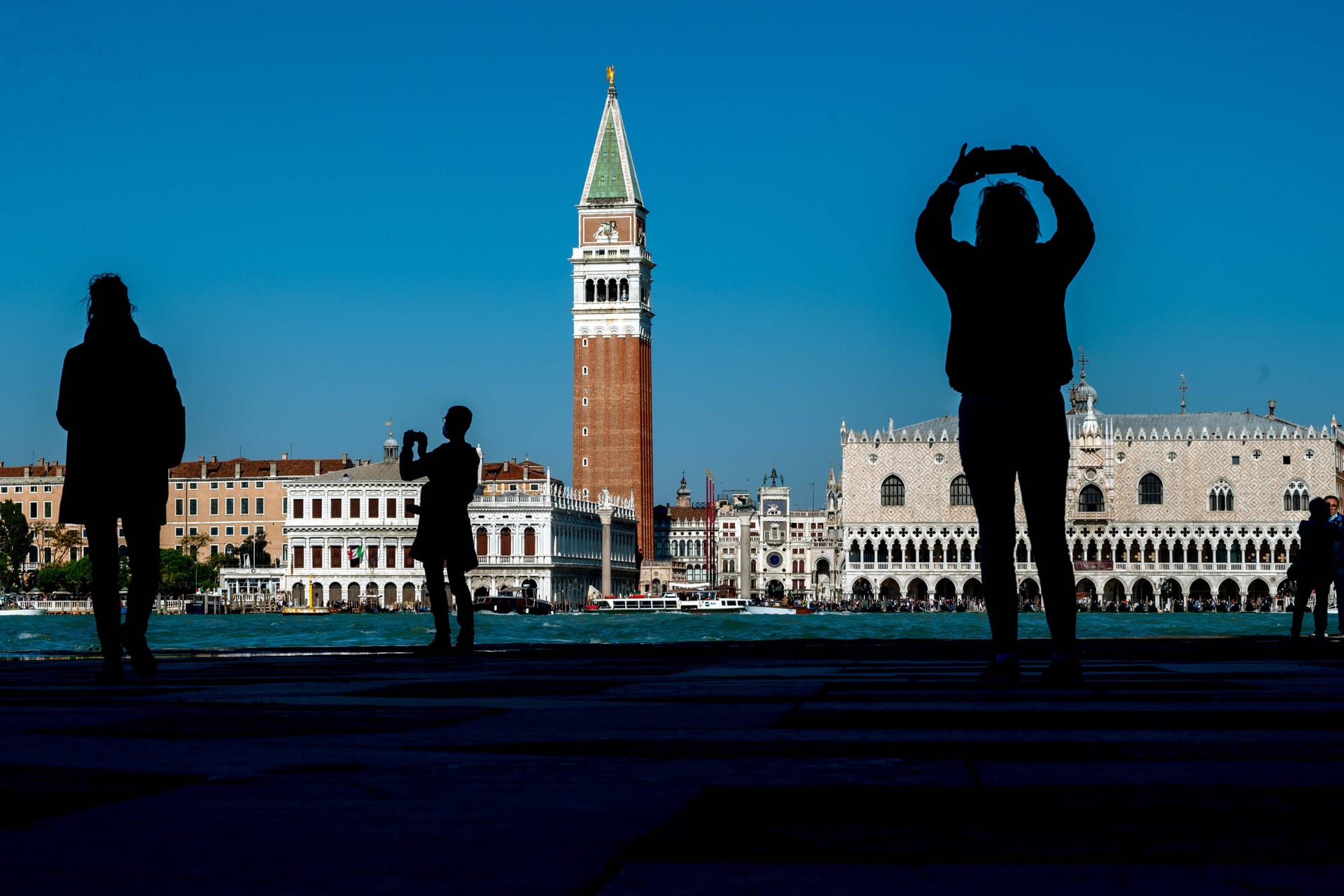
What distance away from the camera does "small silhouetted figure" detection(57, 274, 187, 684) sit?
653 cm

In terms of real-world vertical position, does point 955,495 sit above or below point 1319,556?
above

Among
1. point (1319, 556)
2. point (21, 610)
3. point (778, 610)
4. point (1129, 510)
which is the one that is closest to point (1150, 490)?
point (1129, 510)

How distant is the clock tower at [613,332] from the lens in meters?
105

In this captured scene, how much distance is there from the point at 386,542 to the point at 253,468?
17.6 metres

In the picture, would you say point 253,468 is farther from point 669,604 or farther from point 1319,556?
point 1319,556

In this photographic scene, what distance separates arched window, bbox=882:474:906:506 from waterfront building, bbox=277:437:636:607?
59.6 feet

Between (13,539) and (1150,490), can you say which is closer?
(1150,490)

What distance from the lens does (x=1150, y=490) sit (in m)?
96.4

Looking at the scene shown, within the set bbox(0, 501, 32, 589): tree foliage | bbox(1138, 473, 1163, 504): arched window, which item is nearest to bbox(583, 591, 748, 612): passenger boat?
bbox(1138, 473, 1163, 504): arched window

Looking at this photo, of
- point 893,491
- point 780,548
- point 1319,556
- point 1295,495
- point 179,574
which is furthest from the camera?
point 780,548

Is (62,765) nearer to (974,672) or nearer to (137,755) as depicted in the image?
(137,755)

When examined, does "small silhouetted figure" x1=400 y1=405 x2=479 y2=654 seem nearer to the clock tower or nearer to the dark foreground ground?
the dark foreground ground

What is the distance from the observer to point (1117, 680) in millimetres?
5516

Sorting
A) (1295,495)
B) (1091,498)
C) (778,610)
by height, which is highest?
(1091,498)
